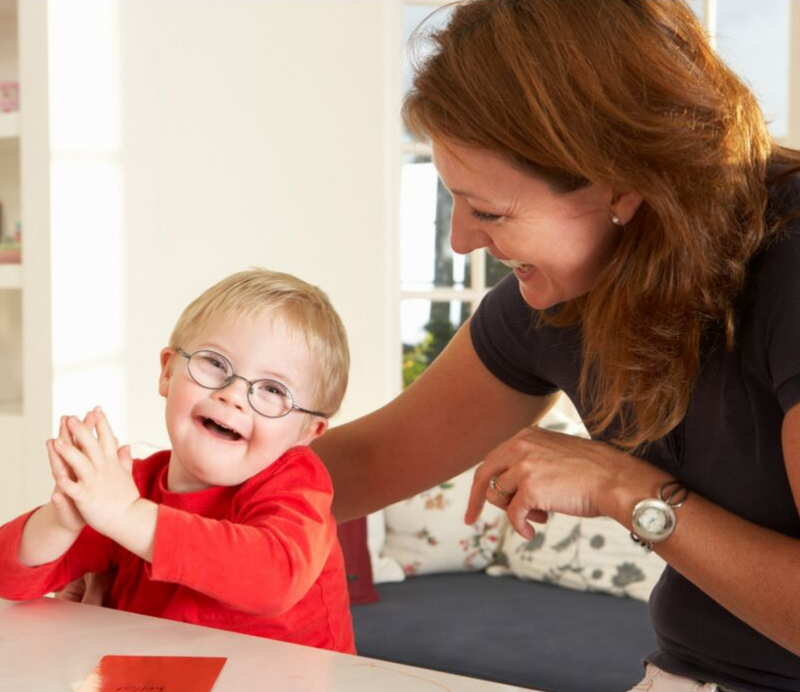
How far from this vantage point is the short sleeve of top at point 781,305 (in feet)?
3.68

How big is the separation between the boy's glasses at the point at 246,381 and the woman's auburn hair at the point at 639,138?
1.21 feet

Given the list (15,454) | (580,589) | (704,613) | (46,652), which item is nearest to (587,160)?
(704,613)

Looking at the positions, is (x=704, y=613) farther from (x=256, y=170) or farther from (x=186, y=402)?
(x=256, y=170)

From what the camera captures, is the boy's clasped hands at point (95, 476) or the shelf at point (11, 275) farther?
the shelf at point (11, 275)

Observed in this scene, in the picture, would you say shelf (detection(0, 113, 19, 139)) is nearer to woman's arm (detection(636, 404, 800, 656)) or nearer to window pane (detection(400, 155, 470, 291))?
window pane (detection(400, 155, 470, 291))

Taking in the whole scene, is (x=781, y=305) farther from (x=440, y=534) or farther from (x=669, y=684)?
(x=440, y=534)

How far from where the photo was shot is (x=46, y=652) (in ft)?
3.50

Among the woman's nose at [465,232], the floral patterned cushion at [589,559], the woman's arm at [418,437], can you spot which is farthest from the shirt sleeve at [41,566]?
the floral patterned cushion at [589,559]

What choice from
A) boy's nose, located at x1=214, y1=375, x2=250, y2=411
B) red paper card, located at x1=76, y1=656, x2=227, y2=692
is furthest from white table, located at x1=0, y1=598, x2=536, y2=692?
boy's nose, located at x1=214, y1=375, x2=250, y2=411

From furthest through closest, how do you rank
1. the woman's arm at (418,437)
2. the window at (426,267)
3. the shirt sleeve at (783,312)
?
1. the window at (426,267)
2. the woman's arm at (418,437)
3. the shirt sleeve at (783,312)

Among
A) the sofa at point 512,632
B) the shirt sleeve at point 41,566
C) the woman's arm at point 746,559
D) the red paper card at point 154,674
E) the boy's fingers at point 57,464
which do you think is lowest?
the sofa at point 512,632

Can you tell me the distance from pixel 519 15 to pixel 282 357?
19.4 inches

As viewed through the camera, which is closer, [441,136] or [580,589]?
[441,136]

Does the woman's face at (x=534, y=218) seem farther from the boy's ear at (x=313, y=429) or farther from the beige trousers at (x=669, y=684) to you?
the beige trousers at (x=669, y=684)
